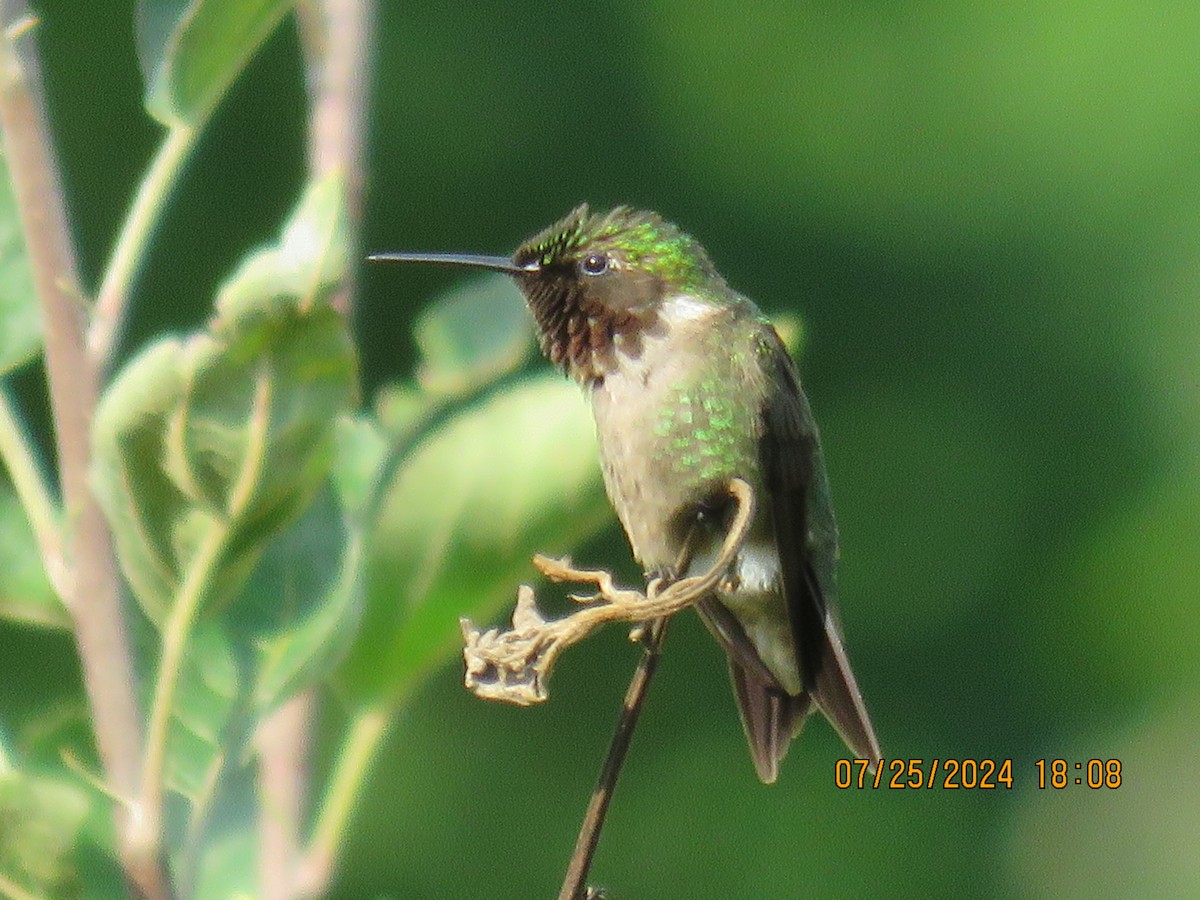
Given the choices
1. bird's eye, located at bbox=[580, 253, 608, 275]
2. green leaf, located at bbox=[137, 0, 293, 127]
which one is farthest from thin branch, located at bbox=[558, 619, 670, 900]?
bird's eye, located at bbox=[580, 253, 608, 275]

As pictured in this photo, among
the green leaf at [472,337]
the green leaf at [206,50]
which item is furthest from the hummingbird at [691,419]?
the green leaf at [206,50]

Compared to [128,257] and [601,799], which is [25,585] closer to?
[128,257]

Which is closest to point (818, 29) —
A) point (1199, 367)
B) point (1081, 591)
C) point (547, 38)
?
point (547, 38)

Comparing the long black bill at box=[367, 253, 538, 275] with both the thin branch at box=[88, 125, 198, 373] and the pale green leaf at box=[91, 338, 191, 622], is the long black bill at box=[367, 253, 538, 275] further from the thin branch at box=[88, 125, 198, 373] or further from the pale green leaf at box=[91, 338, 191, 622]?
the pale green leaf at box=[91, 338, 191, 622]

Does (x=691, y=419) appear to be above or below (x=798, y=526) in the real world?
above

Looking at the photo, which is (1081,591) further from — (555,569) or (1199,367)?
(555,569)

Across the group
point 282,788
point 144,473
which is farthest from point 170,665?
point 282,788
